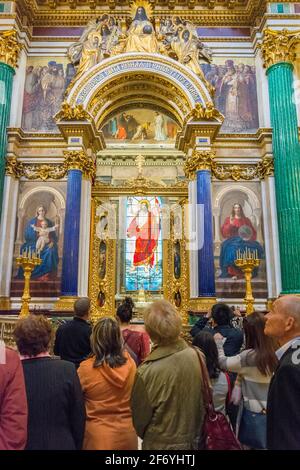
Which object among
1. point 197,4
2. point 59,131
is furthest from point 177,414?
point 197,4

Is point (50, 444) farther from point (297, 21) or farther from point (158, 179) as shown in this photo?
point (158, 179)

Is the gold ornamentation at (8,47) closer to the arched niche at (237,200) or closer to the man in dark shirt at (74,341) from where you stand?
the arched niche at (237,200)

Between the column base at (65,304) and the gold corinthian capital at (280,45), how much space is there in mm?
9035

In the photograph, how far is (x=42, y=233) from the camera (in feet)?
37.4

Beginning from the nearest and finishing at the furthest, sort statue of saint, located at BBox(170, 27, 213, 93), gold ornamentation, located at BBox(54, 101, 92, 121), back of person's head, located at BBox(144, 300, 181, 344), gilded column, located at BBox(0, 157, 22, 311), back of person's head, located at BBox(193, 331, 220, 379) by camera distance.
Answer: back of person's head, located at BBox(144, 300, 181, 344) → back of person's head, located at BBox(193, 331, 220, 379) → gilded column, located at BBox(0, 157, 22, 311) → gold ornamentation, located at BBox(54, 101, 92, 121) → statue of saint, located at BBox(170, 27, 213, 93)

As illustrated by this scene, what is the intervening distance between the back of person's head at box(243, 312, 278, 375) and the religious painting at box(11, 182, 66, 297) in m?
8.89

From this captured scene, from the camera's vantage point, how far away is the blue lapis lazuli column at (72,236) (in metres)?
10.5

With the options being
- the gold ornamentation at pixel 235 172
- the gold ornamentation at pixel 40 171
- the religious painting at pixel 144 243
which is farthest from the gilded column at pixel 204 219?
the gold ornamentation at pixel 40 171

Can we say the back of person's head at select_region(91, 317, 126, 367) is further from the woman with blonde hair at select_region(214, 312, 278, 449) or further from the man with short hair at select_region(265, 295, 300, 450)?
the man with short hair at select_region(265, 295, 300, 450)

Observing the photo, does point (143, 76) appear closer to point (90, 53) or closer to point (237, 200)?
point (90, 53)

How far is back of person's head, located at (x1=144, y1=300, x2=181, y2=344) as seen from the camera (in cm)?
232

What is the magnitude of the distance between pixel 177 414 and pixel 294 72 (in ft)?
39.8

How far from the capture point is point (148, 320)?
2383 mm

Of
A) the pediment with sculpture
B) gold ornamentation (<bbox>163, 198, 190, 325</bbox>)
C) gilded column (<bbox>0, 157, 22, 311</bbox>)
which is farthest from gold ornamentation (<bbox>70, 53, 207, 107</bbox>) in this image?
gold ornamentation (<bbox>163, 198, 190, 325</bbox>)
